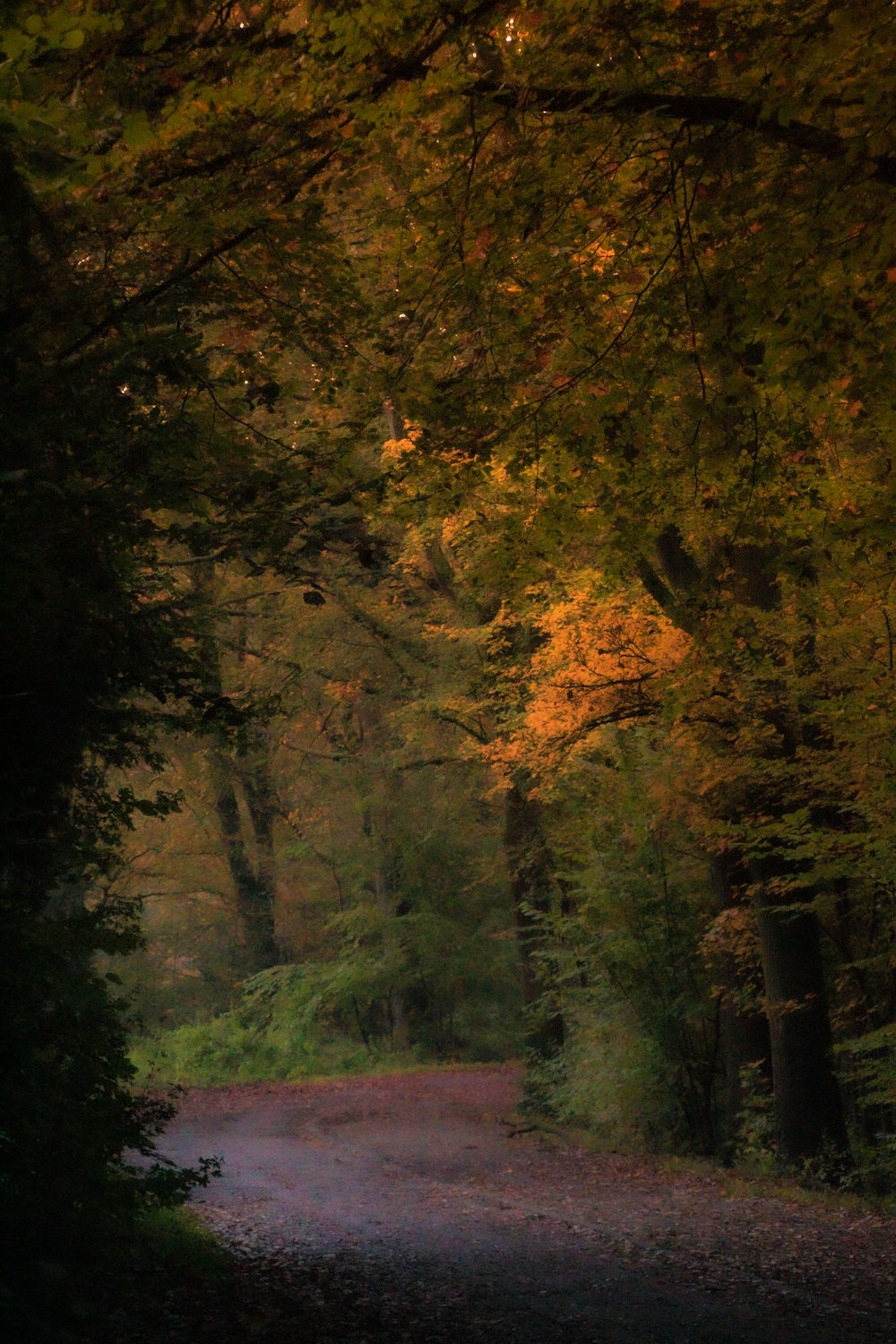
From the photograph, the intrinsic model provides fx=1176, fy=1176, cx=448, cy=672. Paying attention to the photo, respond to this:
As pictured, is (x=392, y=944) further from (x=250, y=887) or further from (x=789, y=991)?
(x=789, y=991)

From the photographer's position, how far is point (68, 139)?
5.47m

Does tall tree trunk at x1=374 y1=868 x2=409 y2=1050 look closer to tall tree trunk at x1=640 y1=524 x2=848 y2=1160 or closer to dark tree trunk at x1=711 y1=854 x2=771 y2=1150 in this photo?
dark tree trunk at x1=711 y1=854 x2=771 y2=1150

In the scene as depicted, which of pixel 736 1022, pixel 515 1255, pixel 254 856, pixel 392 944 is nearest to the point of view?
pixel 515 1255

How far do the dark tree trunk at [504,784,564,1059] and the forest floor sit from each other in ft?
11.3

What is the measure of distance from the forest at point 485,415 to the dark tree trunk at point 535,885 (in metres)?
5.73

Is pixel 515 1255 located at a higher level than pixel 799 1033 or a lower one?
lower

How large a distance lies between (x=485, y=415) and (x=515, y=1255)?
6196mm

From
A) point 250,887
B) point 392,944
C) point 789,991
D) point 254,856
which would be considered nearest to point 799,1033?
point 789,991

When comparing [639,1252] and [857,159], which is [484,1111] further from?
[857,159]

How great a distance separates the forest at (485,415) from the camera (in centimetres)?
586

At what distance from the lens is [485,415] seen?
27.8ft

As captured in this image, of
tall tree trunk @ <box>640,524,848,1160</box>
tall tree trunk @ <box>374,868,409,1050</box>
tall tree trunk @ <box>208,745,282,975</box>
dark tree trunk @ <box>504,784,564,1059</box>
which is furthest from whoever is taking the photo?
tall tree trunk @ <box>208,745,282,975</box>

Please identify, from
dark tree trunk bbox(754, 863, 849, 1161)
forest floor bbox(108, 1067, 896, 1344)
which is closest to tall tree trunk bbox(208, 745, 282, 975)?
forest floor bbox(108, 1067, 896, 1344)

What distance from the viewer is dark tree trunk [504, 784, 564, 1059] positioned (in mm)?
20531
